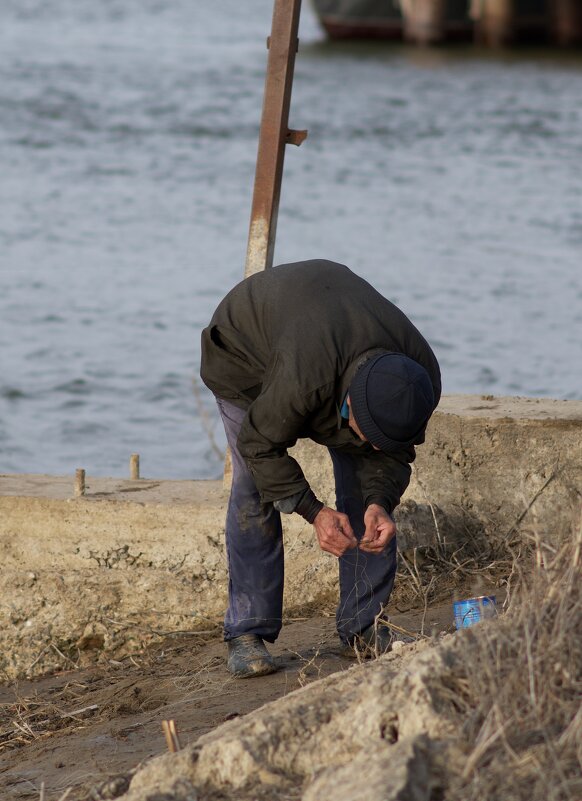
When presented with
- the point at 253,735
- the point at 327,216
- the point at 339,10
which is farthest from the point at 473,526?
the point at 339,10

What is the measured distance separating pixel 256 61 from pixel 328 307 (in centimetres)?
2678

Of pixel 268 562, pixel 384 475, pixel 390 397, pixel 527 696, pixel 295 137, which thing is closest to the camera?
pixel 527 696

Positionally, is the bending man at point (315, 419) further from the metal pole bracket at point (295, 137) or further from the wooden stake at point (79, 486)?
the metal pole bracket at point (295, 137)

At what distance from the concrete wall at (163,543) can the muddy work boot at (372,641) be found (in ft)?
2.38

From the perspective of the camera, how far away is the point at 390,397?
12.0ft

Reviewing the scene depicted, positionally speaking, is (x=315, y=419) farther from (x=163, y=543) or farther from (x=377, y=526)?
(x=163, y=543)

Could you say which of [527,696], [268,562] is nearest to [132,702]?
[268,562]

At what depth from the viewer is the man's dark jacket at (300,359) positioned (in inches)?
148

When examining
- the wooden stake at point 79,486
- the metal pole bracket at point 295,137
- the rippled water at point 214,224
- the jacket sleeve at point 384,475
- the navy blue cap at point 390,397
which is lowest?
the rippled water at point 214,224

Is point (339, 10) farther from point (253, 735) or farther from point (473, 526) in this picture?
point (253, 735)

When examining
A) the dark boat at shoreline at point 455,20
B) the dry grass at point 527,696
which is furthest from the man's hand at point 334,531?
the dark boat at shoreline at point 455,20

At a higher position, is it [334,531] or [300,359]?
[300,359]

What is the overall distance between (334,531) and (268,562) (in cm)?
49

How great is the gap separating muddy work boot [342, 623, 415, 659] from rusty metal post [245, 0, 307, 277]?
173 centimetres
